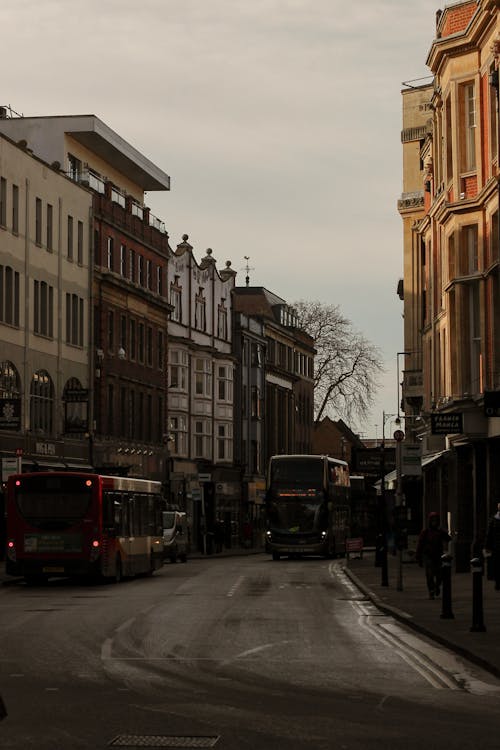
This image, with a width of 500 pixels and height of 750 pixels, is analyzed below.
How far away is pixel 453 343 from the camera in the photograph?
135ft

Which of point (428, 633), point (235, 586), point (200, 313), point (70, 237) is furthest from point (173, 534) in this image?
point (428, 633)

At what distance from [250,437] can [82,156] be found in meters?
36.5

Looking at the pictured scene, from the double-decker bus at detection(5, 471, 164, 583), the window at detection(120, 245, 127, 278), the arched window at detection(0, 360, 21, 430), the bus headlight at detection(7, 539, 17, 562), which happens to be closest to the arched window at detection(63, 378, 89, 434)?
the arched window at detection(0, 360, 21, 430)

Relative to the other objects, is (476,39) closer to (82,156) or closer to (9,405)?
(9,405)

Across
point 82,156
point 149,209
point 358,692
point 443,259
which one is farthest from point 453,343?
point 149,209

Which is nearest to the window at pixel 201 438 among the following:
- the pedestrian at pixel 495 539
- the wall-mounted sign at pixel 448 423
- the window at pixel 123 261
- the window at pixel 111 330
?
the window at pixel 123 261

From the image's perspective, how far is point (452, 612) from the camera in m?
23.6

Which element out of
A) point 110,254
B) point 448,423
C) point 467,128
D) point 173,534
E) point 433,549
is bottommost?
point 433,549

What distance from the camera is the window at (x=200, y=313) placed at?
90.1 metres

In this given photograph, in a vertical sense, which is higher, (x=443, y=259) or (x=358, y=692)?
(x=443, y=259)

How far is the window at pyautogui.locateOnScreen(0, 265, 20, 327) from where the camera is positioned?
5453cm

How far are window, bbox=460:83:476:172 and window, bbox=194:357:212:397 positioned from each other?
4883 cm

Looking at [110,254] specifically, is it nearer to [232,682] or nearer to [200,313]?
[200,313]

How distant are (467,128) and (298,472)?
2284 cm
